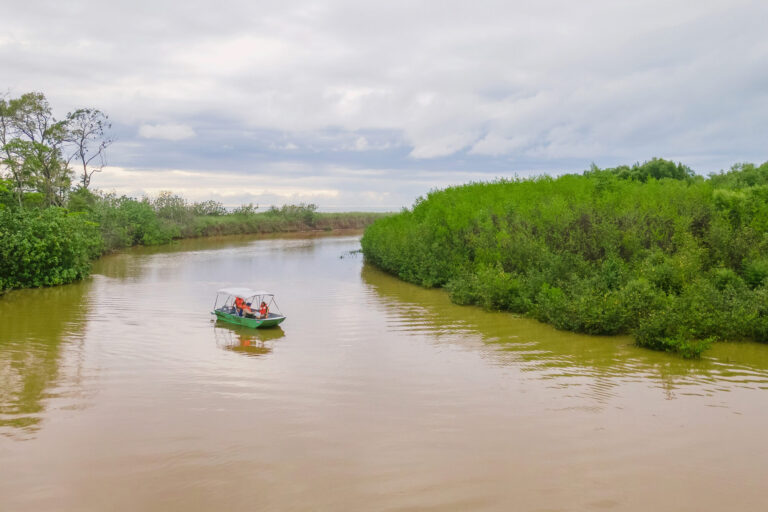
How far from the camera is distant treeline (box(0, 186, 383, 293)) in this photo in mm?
23844

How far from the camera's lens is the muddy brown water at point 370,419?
22.3 ft

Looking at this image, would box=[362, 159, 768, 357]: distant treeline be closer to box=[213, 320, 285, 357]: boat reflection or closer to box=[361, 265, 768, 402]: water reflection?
box=[361, 265, 768, 402]: water reflection

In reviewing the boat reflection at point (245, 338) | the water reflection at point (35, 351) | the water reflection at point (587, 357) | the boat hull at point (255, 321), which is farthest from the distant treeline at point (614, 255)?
the water reflection at point (35, 351)

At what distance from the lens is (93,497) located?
6621mm

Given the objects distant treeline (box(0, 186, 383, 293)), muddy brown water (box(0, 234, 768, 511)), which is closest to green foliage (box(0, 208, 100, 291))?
distant treeline (box(0, 186, 383, 293))

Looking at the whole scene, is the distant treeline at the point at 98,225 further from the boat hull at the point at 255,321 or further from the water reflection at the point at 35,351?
the boat hull at the point at 255,321

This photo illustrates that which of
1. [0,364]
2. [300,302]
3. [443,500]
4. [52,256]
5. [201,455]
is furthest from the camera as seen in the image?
[52,256]

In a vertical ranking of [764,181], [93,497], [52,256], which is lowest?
[93,497]

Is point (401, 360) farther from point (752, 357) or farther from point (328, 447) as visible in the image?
point (752, 357)

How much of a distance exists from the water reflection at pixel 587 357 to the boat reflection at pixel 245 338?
3784 mm

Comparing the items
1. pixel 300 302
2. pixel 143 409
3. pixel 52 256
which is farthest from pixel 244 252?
pixel 143 409

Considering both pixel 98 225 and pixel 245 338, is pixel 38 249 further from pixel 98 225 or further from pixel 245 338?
pixel 245 338

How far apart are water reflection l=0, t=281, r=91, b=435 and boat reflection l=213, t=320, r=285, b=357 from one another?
344cm

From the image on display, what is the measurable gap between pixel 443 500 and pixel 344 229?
2982 inches
